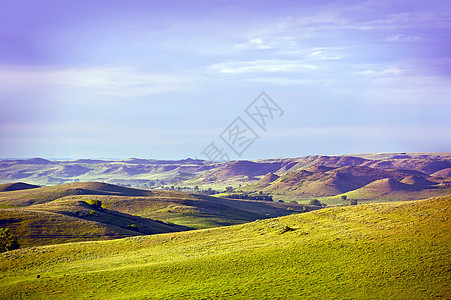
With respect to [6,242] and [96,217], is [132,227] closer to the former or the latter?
[96,217]

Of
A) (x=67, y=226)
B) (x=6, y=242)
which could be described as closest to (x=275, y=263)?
(x=6, y=242)

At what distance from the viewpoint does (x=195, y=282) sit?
4350 cm

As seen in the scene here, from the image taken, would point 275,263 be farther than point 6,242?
No

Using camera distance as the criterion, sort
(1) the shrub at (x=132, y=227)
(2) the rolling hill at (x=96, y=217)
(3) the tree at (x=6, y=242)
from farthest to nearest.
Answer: (1) the shrub at (x=132, y=227)
(2) the rolling hill at (x=96, y=217)
(3) the tree at (x=6, y=242)

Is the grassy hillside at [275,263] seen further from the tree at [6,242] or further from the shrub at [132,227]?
the shrub at [132,227]

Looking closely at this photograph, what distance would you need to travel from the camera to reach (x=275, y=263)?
46.8 meters

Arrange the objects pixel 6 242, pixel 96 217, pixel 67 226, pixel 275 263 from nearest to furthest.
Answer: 1. pixel 275 263
2. pixel 6 242
3. pixel 67 226
4. pixel 96 217

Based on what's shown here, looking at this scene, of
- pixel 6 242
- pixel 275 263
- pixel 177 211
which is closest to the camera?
pixel 275 263

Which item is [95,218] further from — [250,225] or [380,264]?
[380,264]

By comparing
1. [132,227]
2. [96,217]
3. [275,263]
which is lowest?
[132,227]

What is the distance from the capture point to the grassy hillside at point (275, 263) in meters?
38.2

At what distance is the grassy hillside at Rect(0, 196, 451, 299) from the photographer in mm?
38219

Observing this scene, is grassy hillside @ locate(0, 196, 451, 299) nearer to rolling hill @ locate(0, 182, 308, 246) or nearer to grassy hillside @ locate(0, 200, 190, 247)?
grassy hillside @ locate(0, 200, 190, 247)

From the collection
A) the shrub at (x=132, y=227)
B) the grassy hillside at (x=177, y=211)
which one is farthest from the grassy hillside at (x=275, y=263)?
the grassy hillside at (x=177, y=211)
